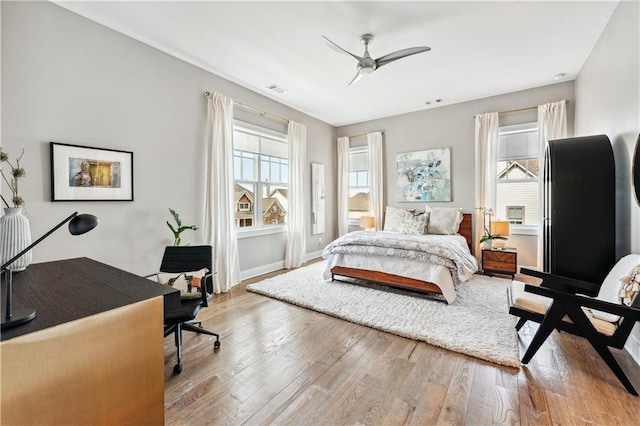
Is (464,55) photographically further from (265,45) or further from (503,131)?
(265,45)

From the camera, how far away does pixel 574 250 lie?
8.38ft

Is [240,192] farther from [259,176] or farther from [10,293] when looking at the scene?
[10,293]

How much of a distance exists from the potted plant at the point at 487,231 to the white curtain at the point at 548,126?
1.89 ft

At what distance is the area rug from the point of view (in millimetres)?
2308

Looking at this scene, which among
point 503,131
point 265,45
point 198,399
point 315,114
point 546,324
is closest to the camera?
point 198,399

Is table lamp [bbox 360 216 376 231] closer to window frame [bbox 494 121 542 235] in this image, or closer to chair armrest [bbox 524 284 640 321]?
window frame [bbox 494 121 542 235]

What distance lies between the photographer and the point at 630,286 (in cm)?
190

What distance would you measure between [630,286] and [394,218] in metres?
3.27

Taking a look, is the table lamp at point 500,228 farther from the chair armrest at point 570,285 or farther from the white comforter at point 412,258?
the chair armrest at point 570,285

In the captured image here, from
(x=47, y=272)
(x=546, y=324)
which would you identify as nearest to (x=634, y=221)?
(x=546, y=324)

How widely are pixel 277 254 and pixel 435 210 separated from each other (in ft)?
9.38

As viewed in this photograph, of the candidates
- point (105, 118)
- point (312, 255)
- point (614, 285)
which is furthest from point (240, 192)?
point (614, 285)

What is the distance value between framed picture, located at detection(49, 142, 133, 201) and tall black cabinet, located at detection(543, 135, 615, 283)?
14.1ft

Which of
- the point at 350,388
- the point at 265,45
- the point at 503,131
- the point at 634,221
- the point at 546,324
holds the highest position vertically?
the point at 265,45
